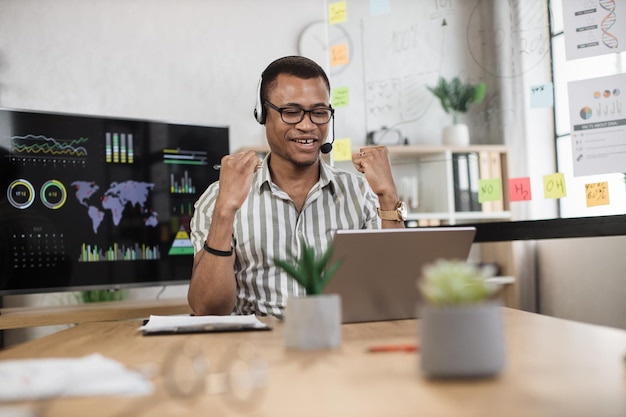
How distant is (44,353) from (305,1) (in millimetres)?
3313

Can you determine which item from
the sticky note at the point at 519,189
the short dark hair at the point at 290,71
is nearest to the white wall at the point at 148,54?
the sticky note at the point at 519,189

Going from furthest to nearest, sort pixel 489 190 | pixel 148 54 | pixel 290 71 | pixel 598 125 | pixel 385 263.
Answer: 1. pixel 148 54
2. pixel 489 190
3. pixel 598 125
4. pixel 290 71
5. pixel 385 263

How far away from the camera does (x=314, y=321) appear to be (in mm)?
1062

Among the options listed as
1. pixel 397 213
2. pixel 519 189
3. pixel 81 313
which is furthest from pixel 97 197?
pixel 519 189

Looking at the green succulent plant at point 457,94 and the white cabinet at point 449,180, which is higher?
the green succulent plant at point 457,94

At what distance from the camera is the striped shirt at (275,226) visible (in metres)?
1.99

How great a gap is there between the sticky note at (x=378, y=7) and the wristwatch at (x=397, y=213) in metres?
1.33

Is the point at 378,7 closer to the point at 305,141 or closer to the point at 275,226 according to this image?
the point at 305,141

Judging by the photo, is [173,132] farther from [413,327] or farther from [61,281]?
[413,327]

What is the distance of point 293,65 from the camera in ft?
6.88

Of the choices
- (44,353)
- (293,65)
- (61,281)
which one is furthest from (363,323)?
(61,281)

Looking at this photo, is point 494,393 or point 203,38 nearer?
point 494,393

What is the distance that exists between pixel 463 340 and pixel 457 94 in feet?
7.24

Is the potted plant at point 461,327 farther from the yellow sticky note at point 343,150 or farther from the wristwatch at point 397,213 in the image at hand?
the yellow sticky note at point 343,150
